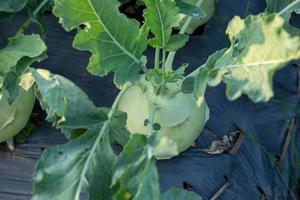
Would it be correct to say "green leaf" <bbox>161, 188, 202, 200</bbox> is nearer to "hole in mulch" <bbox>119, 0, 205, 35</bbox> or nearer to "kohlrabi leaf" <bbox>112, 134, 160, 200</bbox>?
"kohlrabi leaf" <bbox>112, 134, 160, 200</bbox>

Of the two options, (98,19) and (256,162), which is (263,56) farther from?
(256,162)

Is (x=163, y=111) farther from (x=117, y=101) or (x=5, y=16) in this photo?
(x=5, y=16)

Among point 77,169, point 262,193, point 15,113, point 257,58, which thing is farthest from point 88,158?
point 262,193

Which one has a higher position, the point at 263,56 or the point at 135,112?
the point at 263,56

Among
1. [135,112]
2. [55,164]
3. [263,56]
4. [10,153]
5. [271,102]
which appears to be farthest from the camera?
[271,102]

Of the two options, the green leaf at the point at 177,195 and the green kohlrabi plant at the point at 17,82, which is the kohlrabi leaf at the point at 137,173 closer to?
the green leaf at the point at 177,195

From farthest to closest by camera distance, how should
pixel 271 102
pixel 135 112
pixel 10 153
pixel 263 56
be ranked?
1. pixel 271 102
2. pixel 10 153
3. pixel 135 112
4. pixel 263 56

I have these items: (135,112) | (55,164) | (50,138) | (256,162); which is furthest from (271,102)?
(55,164)
